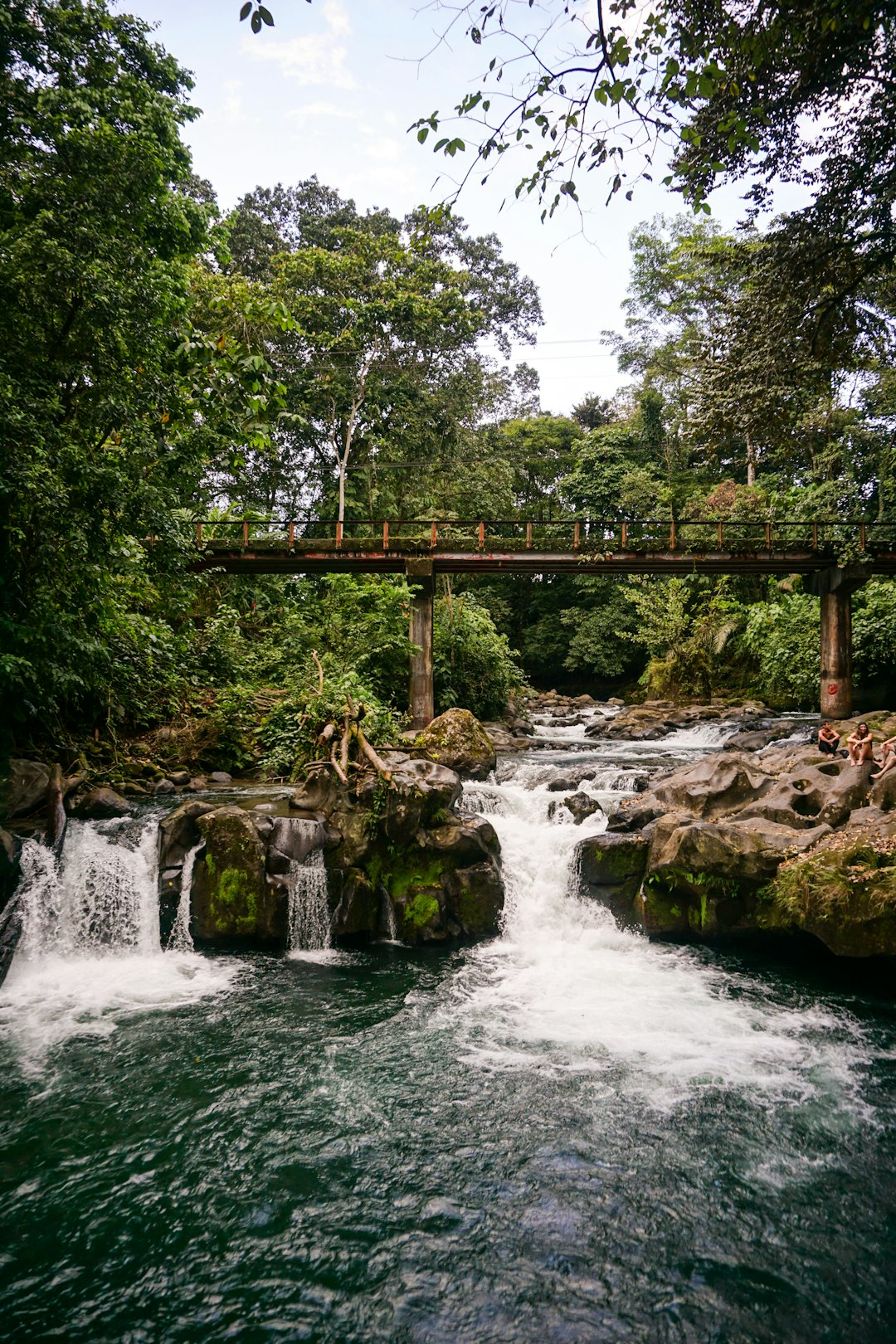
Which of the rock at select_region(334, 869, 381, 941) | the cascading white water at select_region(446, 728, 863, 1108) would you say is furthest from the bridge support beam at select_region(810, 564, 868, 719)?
the rock at select_region(334, 869, 381, 941)

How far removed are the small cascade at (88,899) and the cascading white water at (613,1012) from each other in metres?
3.64

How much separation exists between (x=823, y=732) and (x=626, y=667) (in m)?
19.5

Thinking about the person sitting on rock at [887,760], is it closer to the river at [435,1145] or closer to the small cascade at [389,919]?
the river at [435,1145]

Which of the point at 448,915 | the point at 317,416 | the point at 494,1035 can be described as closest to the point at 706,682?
the point at 317,416

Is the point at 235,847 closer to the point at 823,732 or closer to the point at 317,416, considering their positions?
the point at 823,732

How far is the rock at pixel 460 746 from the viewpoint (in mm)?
13078

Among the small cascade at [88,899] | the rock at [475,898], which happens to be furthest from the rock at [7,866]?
the rock at [475,898]

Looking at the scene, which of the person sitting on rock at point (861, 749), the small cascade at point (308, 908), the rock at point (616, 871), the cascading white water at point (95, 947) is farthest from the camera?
the person sitting on rock at point (861, 749)

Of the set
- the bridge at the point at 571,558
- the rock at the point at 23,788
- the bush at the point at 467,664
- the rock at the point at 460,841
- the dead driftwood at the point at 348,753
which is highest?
the bridge at the point at 571,558

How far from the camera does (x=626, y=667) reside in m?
31.3

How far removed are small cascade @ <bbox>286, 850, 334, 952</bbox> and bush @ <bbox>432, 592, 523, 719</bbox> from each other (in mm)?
12080

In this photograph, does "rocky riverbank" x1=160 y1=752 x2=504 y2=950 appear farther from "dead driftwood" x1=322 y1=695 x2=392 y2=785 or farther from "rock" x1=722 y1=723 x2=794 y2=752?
"rock" x1=722 y1=723 x2=794 y2=752

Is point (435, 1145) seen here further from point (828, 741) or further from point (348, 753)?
point (828, 741)

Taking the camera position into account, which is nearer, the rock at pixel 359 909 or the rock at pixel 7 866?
the rock at pixel 7 866
